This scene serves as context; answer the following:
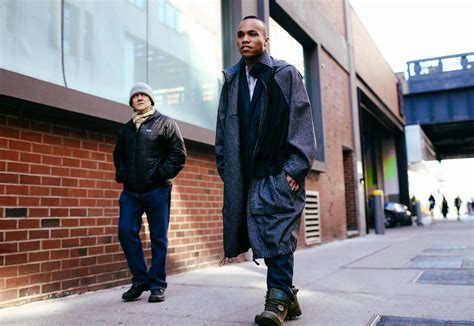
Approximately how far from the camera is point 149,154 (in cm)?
375

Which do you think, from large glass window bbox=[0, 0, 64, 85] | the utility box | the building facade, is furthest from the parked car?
large glass window bbox=[0, 0, 64, 85]

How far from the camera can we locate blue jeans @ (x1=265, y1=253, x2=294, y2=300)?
104 inches

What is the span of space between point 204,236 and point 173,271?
0.83 meters

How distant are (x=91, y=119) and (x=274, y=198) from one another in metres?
2.38

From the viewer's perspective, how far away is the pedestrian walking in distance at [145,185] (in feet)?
12.1

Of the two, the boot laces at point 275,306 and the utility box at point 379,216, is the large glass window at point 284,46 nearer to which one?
the utility box at point 379,216

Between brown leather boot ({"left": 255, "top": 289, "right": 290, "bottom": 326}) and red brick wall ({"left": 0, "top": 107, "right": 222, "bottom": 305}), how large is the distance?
2.02 m

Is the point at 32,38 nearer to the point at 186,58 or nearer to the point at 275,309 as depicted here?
the point at 186,58

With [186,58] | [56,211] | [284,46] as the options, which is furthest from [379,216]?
[56,211]

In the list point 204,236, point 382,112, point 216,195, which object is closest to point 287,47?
point 216,195

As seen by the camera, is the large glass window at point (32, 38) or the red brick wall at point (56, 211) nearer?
the red brick wall at point (56, 211)

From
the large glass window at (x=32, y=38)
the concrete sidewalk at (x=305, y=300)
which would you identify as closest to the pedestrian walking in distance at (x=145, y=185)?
the concrete sidewalk at (x=305, y=300)

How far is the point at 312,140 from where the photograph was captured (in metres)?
2.72

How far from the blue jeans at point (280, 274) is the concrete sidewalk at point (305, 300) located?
347 millimetres
